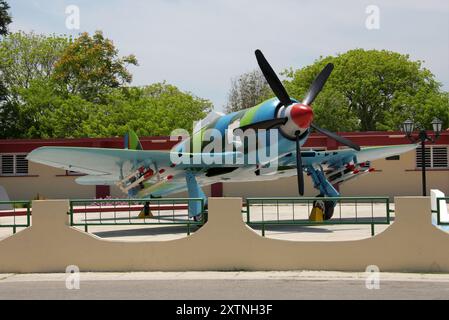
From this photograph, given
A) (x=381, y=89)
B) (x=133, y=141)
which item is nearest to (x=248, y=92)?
(x=381, y=89)

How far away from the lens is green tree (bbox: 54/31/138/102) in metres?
65.2

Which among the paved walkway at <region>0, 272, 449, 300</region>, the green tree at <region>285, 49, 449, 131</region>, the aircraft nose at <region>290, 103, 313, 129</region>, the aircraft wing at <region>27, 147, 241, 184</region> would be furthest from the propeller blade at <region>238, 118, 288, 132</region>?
the green tree at <region>285, 49, 449, 131</region>

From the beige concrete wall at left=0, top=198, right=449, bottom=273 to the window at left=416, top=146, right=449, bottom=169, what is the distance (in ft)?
79.9

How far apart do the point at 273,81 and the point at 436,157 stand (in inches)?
757

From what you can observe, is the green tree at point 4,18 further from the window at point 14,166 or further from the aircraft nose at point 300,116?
the aircraft nose at point 300,116

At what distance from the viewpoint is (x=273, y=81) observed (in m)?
20.6

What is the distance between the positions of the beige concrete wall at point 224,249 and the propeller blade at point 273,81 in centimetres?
707

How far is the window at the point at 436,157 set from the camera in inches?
1448

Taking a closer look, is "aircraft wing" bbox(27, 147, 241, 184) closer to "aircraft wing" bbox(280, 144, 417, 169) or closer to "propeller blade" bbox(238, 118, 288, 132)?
"propeller blade" bbox(238, 118, 288, 132)

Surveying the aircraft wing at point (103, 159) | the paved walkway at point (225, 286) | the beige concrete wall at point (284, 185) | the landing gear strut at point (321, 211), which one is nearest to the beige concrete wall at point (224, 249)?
the paved walkway at point (225, 286)

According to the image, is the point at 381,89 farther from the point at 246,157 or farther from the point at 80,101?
the point at 246,157
